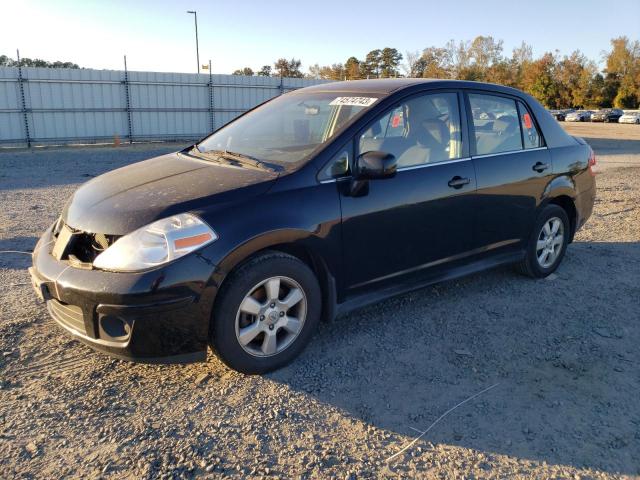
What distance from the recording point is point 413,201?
372 centimetres

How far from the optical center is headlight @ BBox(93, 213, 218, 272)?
2.81 meters

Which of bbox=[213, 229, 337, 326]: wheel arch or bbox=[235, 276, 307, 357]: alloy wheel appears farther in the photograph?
bbox=[235, 276, 307, 357]: alloy wheel

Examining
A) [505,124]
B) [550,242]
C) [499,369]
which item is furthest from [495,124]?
[499,369]

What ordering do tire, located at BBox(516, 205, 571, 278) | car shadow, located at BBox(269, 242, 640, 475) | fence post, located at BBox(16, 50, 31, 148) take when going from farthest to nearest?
fence post, located at BBox(16, 50, 31, 148), tire, located at BBox(516, 205, 571, 278), car shadow, located at BBox(269, 242, 640, 475)

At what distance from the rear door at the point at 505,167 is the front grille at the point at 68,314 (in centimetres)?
289

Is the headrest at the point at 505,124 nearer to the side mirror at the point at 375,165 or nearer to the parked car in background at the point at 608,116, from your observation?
the side mirror at the point at 375,165

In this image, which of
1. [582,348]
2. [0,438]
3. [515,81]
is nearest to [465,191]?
[582,348]

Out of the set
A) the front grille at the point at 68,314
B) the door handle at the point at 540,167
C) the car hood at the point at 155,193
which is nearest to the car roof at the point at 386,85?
the door handle at the point at 540,167

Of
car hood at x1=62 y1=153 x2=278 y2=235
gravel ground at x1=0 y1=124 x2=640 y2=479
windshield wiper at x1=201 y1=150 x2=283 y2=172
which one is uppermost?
windshield wiper at x1=201 y1=150 x2=283 y2=172

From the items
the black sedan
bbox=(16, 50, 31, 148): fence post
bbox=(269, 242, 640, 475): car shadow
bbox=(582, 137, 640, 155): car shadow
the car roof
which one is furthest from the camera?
bbox=(582, 137, 640, 155): car shadow

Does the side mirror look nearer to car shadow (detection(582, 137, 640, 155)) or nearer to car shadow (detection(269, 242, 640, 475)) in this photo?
Answer: car shadow (detection(269, 242, 640, 475))

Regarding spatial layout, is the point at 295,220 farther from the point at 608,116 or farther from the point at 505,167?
the point at 608,116

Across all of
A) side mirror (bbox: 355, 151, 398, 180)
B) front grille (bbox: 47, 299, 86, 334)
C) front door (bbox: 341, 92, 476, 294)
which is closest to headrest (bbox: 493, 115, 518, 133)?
front door (bbox: 341, 92, 476, 294)

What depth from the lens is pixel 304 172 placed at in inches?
130
